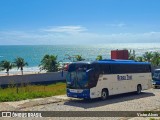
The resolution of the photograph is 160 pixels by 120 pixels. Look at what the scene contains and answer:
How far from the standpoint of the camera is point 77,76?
19.2 metres

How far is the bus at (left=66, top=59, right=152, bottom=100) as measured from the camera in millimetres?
18922

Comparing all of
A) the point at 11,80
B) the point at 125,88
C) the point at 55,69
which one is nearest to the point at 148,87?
the point at 125,88

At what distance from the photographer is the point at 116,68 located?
21984 millimetres

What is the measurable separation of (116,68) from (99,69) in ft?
8.82

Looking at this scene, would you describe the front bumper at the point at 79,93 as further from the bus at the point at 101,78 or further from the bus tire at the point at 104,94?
the bus tire at the point at 104,94

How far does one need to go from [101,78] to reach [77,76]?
1846 mm

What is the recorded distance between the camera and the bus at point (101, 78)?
1892cm

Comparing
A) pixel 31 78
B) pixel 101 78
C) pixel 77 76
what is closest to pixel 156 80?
pixel 101 78

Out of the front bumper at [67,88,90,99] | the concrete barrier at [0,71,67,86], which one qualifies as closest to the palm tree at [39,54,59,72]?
the concrete barrier at [0,71,67,86]

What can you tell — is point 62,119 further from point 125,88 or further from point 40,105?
point 125,88

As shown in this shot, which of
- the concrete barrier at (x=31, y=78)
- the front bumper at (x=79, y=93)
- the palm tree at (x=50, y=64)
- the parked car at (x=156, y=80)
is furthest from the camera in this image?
the palm tree at (x=50, y=64)

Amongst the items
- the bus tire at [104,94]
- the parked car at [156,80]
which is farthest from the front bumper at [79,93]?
the parked car at [156,80]

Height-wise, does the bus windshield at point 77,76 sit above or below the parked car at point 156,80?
above

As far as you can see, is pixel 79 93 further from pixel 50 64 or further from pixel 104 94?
pixel 50 64
